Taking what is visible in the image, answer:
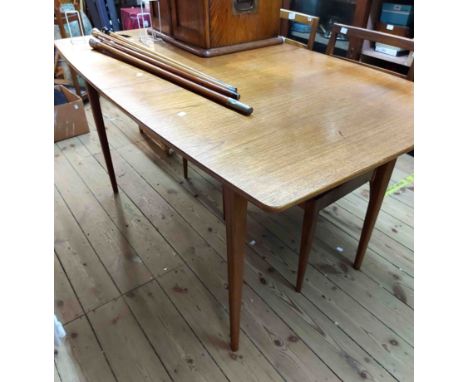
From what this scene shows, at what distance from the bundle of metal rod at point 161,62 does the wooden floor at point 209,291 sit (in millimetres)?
837

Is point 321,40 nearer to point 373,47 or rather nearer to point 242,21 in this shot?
point 373,47

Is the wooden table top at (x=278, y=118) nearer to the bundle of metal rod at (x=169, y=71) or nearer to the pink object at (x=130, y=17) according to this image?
the bundle of metal rod at (x=169, y=71)

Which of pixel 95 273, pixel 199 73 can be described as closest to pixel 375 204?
pixel 199 73

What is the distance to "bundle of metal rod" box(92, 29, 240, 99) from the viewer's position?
1.16 metres

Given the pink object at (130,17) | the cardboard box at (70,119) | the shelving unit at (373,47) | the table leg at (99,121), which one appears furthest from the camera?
the pink object at (130,17)

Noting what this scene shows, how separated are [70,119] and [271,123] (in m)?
2.08

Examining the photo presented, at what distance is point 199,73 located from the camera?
129cm

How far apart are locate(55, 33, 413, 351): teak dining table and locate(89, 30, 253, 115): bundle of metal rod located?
0.03 metres

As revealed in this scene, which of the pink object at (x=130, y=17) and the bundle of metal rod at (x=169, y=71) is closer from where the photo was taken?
the bundle of metal rod at (x=169, y=71)

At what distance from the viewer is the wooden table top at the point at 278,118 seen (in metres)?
0.79

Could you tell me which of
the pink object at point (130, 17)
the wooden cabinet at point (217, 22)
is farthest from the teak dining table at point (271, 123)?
the pink object at point (130, 17)

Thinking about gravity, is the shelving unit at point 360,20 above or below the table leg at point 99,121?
above

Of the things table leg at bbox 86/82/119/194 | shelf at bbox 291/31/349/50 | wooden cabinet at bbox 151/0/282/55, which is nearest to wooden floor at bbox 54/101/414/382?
table leg at bbox 86/82/119/194
